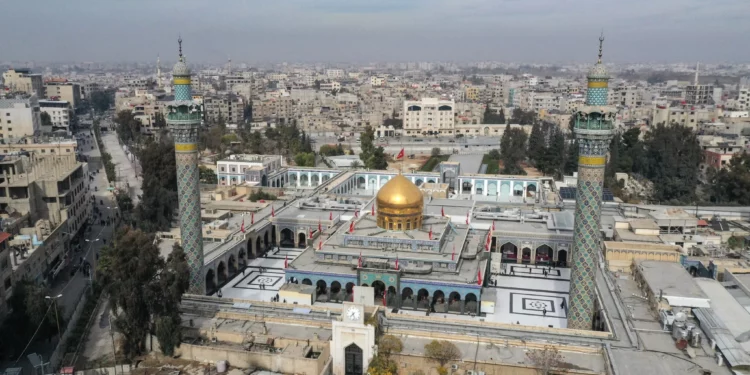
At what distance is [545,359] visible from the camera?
634 inches

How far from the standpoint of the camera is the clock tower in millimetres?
17078

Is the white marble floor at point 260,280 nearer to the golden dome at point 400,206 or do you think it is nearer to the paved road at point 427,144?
the golden dome at point 400,206

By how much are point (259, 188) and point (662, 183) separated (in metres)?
28.6

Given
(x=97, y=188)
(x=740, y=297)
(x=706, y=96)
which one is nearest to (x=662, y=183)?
(x=740, y=297)

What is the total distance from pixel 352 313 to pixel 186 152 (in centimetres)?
837

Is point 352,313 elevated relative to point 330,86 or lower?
lower

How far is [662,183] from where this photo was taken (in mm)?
43469

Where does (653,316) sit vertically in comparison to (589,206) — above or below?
below

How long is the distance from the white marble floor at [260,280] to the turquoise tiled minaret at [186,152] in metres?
3.94

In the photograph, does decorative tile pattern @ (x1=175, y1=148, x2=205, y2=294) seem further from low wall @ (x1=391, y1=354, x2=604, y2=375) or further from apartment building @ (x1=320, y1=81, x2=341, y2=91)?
apartment building @ (x1=320, y1=81, x2=341, y2=91)

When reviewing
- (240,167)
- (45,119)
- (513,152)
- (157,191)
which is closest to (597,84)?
(157,191)

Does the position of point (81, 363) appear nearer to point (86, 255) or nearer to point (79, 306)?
point (79, 306)

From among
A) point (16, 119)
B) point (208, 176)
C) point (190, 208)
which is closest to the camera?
point (190, 208)

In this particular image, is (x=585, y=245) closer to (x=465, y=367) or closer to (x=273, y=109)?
(x=465, y=367)
